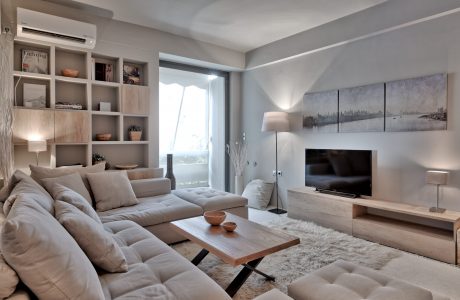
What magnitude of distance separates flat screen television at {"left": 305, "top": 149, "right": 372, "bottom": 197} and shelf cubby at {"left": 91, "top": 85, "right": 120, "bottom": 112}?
9.42 ft

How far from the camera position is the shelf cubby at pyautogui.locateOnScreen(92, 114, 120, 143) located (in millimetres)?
3968

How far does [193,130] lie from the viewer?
5293mm

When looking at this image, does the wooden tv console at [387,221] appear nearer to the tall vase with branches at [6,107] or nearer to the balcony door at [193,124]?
the balcony door at [193,124]

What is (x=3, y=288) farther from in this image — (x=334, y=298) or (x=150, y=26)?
(x=150, y=26)

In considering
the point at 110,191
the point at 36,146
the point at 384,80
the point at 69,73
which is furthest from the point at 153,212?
the point at 384,80

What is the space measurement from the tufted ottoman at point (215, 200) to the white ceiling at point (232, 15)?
2361 mm

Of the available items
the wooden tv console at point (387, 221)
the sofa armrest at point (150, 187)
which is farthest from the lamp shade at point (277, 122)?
the sofa armrest at point (150, 187)

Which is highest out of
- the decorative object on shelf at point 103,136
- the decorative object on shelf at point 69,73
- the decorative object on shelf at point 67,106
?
the decorative object on shelf at point 69,73

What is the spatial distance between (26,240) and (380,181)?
3606 mm

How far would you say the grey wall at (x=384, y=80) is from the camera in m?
2.95

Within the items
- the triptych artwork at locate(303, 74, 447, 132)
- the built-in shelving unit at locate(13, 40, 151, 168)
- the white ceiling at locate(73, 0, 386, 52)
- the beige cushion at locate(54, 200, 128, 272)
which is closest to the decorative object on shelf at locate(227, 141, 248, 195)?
the triptych artwork at locate(303, 74, 447, 132)

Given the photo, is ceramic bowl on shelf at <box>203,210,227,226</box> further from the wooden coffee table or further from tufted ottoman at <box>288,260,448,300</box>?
tufted ottoman at <box>288,260,448,300</box>

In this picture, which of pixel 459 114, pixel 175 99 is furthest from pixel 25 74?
pixel 459 114

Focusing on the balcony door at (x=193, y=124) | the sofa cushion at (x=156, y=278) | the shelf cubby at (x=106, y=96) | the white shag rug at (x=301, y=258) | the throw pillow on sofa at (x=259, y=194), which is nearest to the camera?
the sofa cushion at (x=156, y=278)
